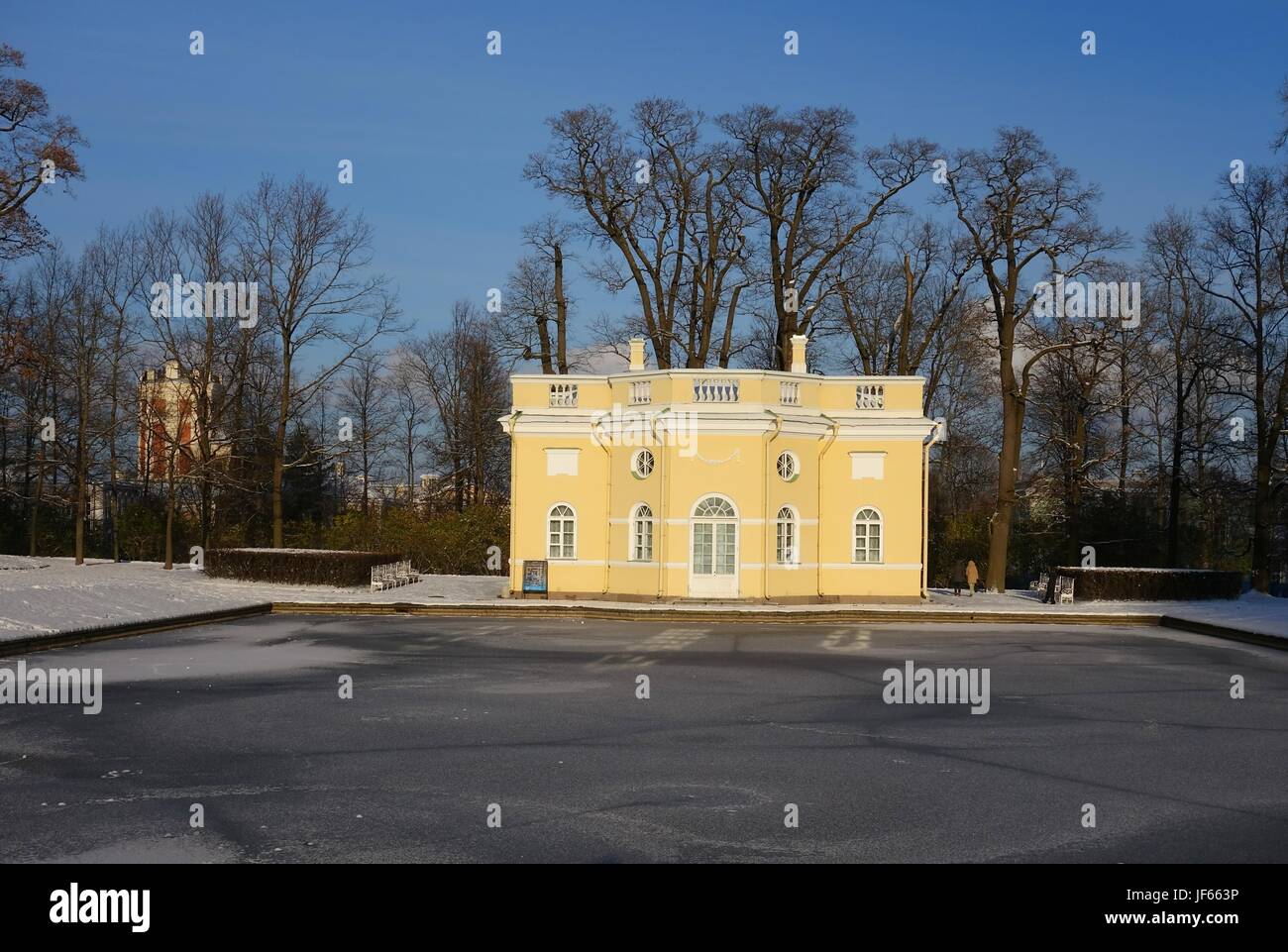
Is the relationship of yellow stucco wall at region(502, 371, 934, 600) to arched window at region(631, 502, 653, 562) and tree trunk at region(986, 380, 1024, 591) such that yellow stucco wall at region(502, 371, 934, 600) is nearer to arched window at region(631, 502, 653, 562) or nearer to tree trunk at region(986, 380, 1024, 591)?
arched window at region(631, 502, 653, 562)

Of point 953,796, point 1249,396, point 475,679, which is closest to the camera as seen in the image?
point 953,796

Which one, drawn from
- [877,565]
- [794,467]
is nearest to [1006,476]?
[877,565]

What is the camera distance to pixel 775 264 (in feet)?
134

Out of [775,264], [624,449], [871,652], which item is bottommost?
[871,652]

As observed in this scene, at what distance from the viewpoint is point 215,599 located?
27594mm

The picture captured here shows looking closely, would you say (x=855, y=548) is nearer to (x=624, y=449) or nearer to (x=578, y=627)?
(x=624, y=449)

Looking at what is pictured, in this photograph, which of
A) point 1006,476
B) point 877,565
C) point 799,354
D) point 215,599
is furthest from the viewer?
point 1006,476

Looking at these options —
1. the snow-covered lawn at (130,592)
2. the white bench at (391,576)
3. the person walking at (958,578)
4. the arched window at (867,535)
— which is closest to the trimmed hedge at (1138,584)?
the person walking at (958,578)

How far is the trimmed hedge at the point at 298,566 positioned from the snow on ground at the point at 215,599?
0.44 meters

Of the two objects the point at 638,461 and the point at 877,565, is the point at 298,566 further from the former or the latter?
the point at 877,565

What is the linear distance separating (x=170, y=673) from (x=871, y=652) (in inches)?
441

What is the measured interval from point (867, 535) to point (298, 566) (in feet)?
50.9

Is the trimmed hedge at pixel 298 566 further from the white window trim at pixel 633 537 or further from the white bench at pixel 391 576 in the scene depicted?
the white window trim at pixel 633 537
